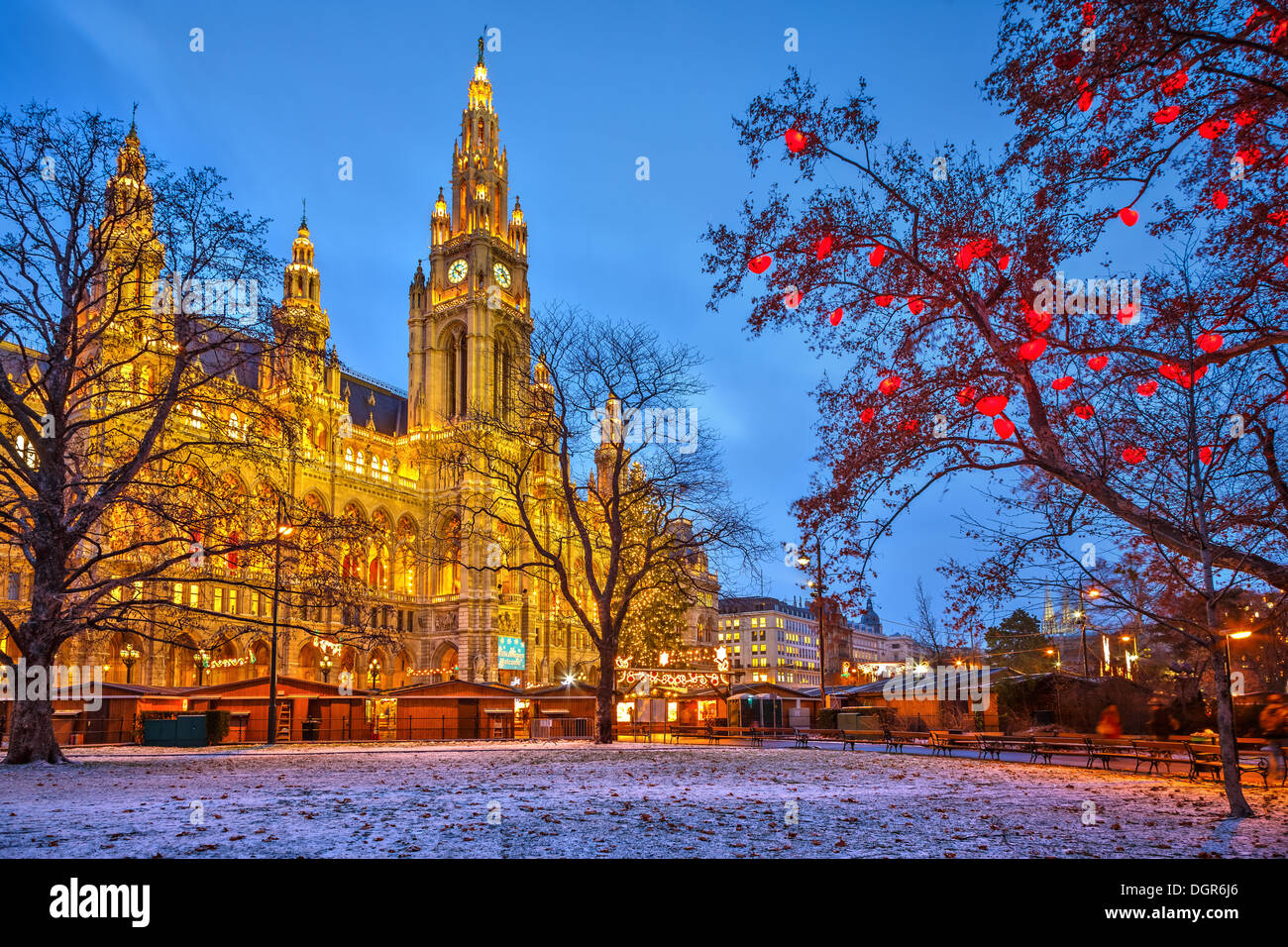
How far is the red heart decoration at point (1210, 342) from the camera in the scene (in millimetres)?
12023

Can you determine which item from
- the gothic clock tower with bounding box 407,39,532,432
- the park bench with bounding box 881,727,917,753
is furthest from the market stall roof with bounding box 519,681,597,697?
the gothic clock tower with bounding box 407,39,532,432

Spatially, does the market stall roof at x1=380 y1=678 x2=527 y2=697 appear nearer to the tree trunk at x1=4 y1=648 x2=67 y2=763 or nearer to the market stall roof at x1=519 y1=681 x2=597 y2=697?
the market stall roof at x1=519 y1=681 x2=597 y2=697

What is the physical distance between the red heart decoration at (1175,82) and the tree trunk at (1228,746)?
7099 millimetres

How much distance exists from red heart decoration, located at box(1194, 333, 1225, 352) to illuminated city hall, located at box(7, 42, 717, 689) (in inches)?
2033

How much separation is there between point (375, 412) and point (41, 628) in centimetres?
6956

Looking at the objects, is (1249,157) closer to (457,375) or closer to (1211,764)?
(1211,764)

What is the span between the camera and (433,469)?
7875 centimetres

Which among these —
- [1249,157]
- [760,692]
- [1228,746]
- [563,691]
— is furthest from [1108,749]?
[563,691]

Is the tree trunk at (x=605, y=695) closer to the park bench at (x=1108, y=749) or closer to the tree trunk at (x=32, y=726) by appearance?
the park bench at (x=1108, y=749)

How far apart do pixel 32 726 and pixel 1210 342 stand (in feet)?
70.5
